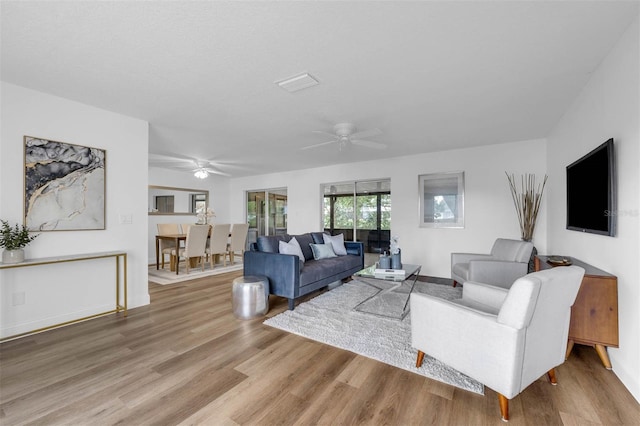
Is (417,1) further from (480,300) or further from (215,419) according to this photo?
(215,419)

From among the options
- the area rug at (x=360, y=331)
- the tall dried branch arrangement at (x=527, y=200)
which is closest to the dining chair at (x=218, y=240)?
the area rug at (x=360, y=331)

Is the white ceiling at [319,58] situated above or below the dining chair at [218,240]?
above

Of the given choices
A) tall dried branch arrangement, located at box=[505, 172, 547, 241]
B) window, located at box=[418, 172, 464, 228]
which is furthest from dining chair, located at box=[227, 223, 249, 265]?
tall dried branch arrangement, located at box=[505, 172, 547, 241]

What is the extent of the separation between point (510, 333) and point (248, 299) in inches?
97.8

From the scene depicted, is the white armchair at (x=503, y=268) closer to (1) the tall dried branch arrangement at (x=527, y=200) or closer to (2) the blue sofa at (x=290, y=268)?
(1) the tall dried branch arrangement at (x=527, y=200)

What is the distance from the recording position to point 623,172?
6.29ft

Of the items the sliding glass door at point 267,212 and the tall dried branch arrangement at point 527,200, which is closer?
the tall dried branch arrangement at point 527,200

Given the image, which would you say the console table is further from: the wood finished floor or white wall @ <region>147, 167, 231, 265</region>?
white wall @ <region>147, 167, 231, 265</region>

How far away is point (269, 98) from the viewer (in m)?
2.89

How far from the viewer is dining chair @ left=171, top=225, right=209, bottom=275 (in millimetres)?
5316

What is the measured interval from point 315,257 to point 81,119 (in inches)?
137

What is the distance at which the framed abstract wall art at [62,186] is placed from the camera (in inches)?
108

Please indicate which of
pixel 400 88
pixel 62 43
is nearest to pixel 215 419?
pixel 62 43

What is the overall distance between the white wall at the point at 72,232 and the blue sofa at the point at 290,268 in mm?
1518
